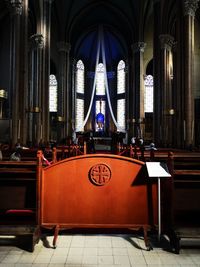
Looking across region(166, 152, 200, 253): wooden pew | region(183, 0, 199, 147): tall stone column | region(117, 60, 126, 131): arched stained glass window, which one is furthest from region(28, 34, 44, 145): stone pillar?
region(117, 60, 126, 131): arched stained glass window

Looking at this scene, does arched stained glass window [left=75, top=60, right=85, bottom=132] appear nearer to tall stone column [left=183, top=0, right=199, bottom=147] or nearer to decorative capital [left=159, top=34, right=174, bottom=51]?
decorative capital [left=159, top=34, right=174, bottom=51]

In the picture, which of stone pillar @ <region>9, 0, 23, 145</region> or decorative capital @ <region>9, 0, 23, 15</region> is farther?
decorative capital @ <region>9, 0, 23, 15</region>

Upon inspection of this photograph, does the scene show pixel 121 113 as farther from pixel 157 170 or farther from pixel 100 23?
pixel 157 170

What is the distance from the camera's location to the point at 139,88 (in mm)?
31828

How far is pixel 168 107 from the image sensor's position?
22.1 meters

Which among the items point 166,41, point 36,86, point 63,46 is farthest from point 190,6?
point 63,46

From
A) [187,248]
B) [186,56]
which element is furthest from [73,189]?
[186,56]

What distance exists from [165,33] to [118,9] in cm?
1448

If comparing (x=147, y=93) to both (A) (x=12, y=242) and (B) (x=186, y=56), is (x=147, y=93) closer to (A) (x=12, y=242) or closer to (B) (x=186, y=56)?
(B) (x=186, y=56)

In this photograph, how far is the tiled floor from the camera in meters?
3.68

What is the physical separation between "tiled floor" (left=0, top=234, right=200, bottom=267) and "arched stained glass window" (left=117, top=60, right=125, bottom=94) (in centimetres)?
3960

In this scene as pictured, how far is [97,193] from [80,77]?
40433mm

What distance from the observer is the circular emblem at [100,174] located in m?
4.52

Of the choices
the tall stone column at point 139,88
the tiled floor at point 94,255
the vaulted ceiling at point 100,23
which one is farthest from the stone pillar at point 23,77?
the tall stone column at point 139,88
